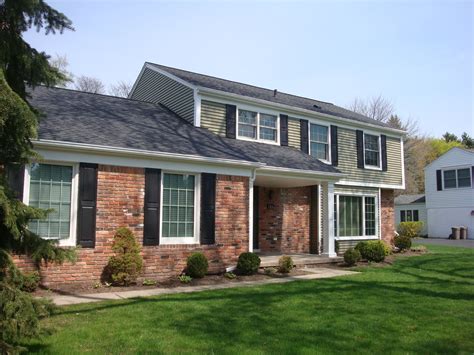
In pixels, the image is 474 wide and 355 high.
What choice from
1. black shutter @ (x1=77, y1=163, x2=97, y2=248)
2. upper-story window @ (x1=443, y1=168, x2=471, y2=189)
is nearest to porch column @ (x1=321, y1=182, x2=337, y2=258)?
black shutter @ (x1=77, y1=163, x2=97, y2=248)

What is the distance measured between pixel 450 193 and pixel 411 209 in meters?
5.58

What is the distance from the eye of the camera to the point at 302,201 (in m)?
16.2

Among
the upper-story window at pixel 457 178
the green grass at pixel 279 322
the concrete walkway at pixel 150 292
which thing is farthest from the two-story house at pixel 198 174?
the upper-story window at pixel 457 178

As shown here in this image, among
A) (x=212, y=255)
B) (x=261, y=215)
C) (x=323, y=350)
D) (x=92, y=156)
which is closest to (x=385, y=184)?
(x=261, y=215)

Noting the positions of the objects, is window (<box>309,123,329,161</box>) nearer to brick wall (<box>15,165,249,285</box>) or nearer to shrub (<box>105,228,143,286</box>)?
brick wall (<box>15,165,249,285</box>)

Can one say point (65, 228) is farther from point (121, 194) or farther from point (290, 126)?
point (290, 126)

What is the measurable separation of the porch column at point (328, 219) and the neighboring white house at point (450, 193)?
18.1 metres

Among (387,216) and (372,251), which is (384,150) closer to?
(387,216)

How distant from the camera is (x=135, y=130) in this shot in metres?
11.9

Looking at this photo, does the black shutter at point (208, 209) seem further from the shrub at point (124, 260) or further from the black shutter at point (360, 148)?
the black shutter at point (360, 148)

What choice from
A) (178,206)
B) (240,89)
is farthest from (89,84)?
(178,206)

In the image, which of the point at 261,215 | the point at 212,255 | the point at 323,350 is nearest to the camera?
the point at 323,350

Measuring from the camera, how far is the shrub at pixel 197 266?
34.7 feet

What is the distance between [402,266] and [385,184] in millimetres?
5877
